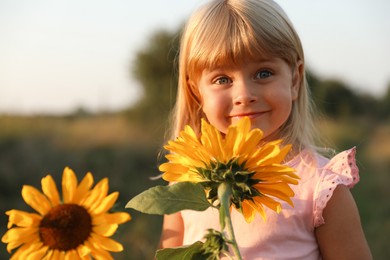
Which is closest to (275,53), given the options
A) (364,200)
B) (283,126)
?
(283,126)

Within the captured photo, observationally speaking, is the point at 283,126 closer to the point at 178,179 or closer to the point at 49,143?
the point at 178,179

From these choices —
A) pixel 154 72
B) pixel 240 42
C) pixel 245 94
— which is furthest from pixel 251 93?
pixel 154 72

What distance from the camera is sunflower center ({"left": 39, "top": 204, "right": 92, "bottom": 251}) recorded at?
106cm

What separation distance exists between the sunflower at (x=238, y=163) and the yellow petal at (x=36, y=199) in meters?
0.29

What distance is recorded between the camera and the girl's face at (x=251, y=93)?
48.8 inches

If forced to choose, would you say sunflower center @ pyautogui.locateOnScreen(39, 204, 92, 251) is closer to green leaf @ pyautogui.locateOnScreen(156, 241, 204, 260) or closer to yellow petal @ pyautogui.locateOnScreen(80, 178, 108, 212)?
yellow petal @ pyautogui.locateOnScreen(80, 178, 108, 212)

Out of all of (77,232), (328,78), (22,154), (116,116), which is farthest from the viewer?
(328,78)

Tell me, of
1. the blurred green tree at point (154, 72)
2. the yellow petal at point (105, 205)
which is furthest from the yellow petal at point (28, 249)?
the blurred green tree at point (154, 72)

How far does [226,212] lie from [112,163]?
5.23 metres

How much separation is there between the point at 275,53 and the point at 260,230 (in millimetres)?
373

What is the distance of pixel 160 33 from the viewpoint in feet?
29.9

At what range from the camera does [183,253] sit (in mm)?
861

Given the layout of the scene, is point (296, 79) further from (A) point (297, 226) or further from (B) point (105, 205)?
(B) point (105, 205)

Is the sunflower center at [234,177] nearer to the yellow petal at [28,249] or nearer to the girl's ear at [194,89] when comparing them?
the yellow petal at [28,249]
